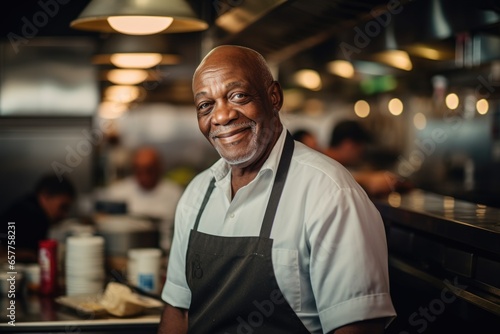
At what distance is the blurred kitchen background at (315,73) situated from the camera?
10.4 ft

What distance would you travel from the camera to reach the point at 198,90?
7.48 ft

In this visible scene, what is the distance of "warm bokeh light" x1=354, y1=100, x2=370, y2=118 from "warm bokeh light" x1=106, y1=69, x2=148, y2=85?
3.57 m

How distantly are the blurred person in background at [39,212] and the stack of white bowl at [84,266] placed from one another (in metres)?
0.92

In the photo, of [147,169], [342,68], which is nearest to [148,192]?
[147,169]

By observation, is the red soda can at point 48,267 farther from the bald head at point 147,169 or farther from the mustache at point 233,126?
the bald head at point 147,169

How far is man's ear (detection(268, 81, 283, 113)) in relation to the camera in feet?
7.51

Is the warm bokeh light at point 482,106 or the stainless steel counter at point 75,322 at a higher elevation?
the warm bokeh light at point 482,106

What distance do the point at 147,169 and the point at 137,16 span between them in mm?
4298

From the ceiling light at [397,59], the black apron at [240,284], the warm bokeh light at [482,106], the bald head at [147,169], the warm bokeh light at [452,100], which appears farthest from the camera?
the bald head at [147,169]

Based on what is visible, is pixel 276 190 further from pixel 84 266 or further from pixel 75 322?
pixel 84 266

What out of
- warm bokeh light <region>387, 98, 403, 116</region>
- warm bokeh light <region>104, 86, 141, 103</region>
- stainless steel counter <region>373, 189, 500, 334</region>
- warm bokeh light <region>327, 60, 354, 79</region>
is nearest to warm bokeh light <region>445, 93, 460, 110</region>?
warm bokeh light <region>327, 60, 354, 79</region>

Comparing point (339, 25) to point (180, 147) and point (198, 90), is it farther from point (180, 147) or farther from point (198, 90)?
point (180, 147)

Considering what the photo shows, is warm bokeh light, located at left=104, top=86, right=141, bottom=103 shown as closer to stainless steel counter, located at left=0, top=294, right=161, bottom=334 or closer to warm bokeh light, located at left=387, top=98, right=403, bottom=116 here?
warm bokeh light, located at left=387, top=98, right=403, bottom=116

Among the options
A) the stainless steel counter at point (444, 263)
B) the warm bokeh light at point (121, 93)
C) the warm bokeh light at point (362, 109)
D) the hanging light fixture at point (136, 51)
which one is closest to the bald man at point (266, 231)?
the stainless steel counter at point (444, 263)
